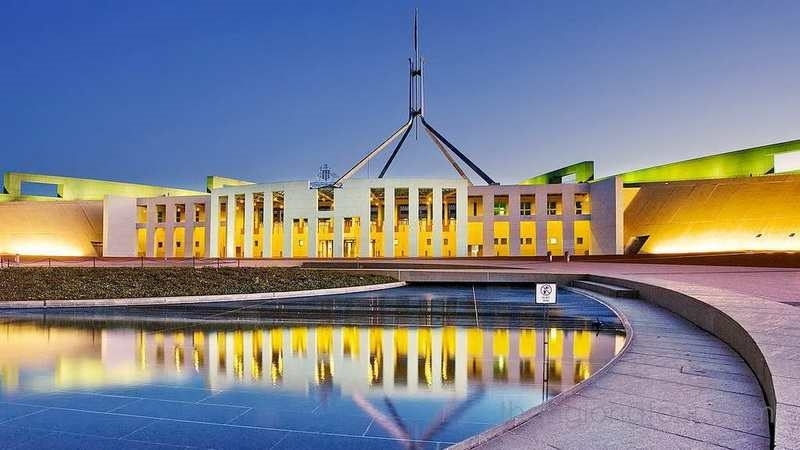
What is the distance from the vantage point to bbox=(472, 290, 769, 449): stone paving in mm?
3920

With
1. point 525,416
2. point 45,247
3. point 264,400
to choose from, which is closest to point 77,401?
point 264,400

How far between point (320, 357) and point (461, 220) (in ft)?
114

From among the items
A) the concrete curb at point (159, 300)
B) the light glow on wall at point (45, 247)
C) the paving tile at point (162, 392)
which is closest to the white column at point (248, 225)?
the light glow on wall at point (45, 247)

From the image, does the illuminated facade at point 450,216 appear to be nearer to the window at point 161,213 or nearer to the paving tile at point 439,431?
the window at point 161,213

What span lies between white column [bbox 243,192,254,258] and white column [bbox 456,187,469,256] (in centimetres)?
1757

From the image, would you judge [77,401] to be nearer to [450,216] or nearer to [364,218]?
[364,218]

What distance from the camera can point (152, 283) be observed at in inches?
652

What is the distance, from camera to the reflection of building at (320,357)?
6129 mm

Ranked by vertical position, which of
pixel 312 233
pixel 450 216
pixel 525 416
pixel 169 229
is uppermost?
pixel 450 216

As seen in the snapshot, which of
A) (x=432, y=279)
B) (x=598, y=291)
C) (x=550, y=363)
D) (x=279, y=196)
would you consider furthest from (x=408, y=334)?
(x=279, y=196)

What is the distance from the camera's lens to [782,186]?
32.8 m

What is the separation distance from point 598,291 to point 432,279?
701 cm

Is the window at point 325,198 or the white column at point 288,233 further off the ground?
the window at point 325,198

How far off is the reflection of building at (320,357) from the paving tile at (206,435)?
134 centimetres
